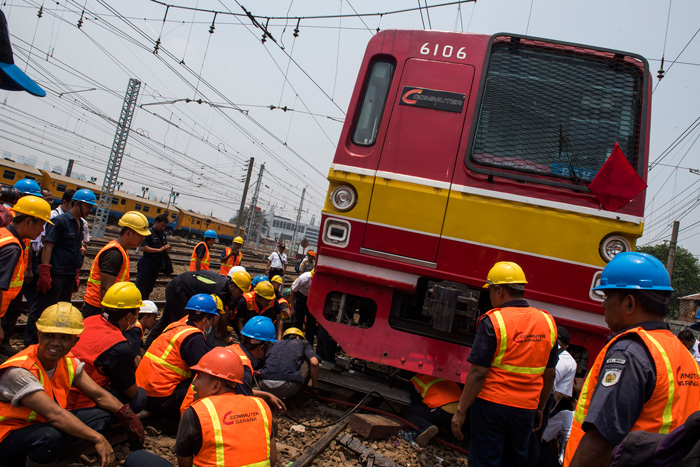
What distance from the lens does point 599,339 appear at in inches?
154

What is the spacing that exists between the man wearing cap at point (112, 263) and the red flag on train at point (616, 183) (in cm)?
441

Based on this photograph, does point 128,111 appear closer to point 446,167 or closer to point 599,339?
point 446,167

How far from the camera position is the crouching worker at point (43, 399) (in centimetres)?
269

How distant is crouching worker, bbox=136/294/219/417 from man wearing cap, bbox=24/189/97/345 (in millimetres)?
1741

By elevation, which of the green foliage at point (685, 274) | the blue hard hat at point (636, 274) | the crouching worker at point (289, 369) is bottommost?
the crouching worker at point (289, 369)

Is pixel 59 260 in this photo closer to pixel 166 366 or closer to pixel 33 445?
pixel 166 366

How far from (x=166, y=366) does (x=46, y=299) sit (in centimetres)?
208

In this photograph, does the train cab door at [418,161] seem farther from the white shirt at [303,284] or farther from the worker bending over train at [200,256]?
the worker bending over train at [200,256]

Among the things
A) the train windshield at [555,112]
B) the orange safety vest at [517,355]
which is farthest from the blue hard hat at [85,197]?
the orange safety vest at [517,355]

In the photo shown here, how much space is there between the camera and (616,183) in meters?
3.81

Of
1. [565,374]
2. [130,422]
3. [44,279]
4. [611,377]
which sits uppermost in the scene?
[611,377]

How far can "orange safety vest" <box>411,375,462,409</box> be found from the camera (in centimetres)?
438

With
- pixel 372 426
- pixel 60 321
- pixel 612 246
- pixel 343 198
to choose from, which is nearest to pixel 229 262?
pixel 343 198

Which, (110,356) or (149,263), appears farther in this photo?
(149,263)
